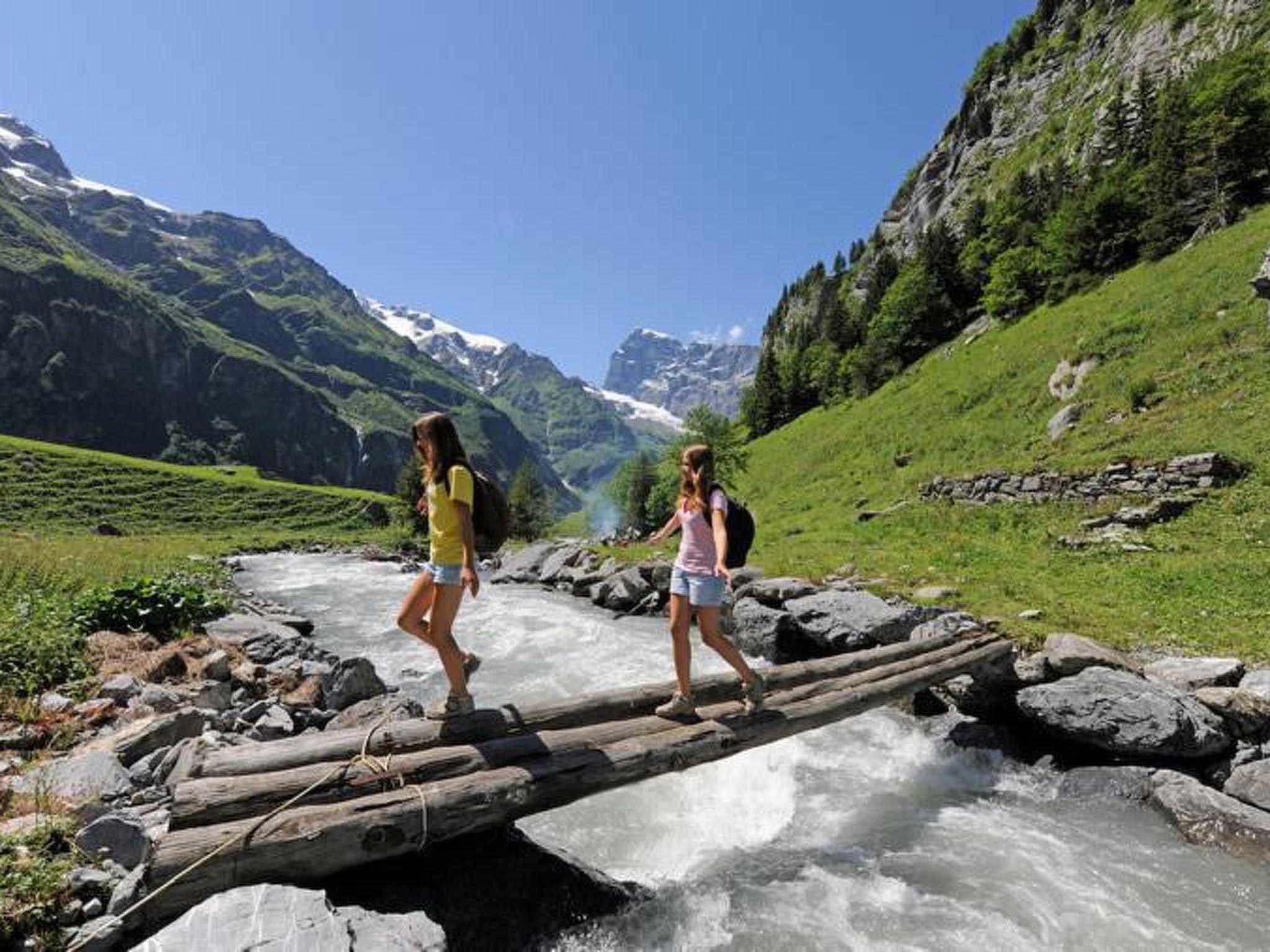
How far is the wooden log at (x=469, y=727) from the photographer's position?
18.6 feet

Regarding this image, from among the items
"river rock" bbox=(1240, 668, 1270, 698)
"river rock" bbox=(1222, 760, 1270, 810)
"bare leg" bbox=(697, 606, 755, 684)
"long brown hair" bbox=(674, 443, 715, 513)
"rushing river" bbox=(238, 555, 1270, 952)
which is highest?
"long brown hair" bbox=(674, 443, 715, 513)

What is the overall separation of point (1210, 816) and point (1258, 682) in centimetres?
292

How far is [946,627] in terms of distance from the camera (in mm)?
12531

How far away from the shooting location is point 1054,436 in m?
27.8

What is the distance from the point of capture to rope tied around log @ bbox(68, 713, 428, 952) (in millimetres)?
4051

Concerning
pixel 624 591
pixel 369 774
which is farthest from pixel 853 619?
pixel 369 774

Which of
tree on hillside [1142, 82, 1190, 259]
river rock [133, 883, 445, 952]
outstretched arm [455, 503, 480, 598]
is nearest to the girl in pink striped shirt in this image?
outstretched arm [455, 503, 480, 598]

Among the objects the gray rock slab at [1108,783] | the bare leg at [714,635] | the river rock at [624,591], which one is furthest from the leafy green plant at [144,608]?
the gray rock slab at [1108,783]

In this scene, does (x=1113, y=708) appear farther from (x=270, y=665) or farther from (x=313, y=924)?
(x=270, y=665)

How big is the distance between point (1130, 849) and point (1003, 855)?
149cm

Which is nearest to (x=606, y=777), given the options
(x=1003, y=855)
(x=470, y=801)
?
(x=470, y=801)

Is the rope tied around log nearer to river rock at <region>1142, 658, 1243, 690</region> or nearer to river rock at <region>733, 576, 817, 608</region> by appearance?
river rock at <region>1142, 658, 1243, 690</region>

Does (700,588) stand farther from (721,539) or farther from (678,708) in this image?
(678,708)

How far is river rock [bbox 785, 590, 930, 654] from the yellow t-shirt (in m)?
10.5
